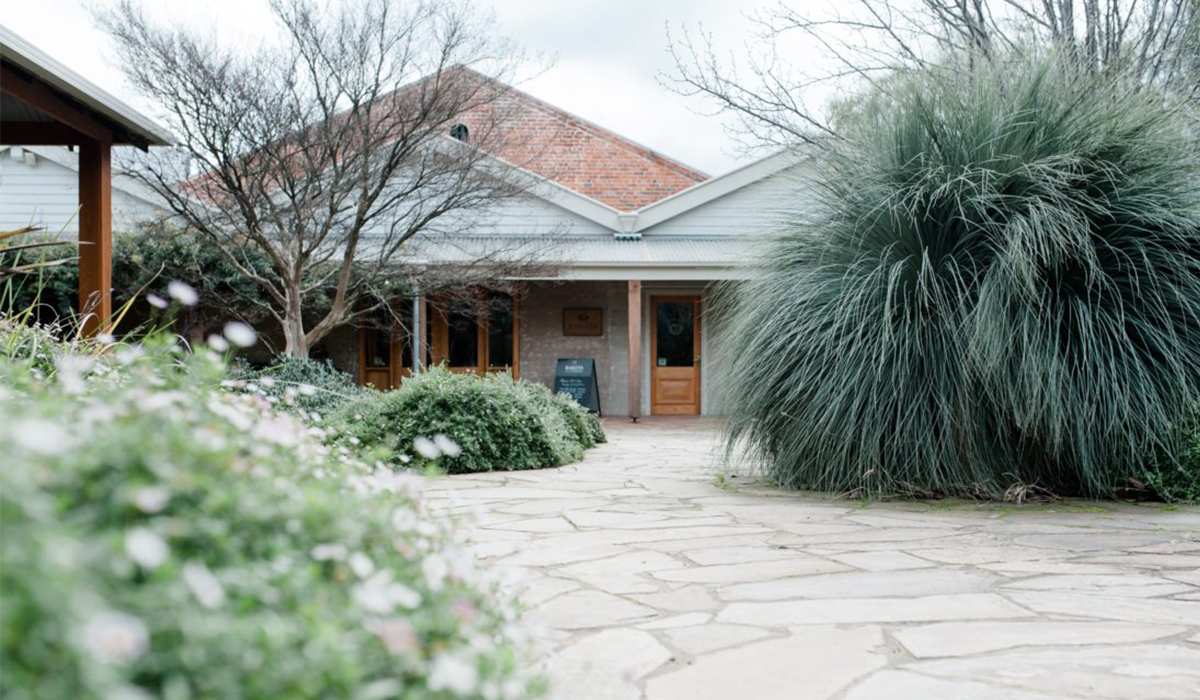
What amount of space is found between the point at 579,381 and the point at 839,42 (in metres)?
6.24

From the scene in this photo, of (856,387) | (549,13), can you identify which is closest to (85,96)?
(856,387)

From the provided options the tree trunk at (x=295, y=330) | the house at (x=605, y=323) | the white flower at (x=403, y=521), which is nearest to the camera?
the white flower at (x=403, y=521)

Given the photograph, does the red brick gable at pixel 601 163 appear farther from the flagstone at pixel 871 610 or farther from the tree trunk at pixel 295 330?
the flagstone at pixel 871 610

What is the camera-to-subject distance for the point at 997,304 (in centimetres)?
455

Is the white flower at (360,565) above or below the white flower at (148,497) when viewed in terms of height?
below

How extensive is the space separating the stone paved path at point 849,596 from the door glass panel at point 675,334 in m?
9.89

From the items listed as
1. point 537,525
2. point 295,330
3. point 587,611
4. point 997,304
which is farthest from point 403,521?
point 295,330

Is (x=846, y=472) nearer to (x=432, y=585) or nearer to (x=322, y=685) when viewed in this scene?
(x=432, y=585)

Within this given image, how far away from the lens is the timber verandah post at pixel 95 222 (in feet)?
19.7

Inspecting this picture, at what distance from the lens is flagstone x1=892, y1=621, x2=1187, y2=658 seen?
241 cm

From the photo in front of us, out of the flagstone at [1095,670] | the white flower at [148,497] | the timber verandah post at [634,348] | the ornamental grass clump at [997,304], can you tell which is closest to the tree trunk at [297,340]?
the timber verandah post at [634,348]

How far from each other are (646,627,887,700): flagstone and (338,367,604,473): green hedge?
13.5ft

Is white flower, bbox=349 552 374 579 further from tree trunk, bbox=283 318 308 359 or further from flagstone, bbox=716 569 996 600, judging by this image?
tree trunk, bbox=283 318 308 359

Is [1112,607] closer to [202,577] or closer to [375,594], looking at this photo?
[375,594]
